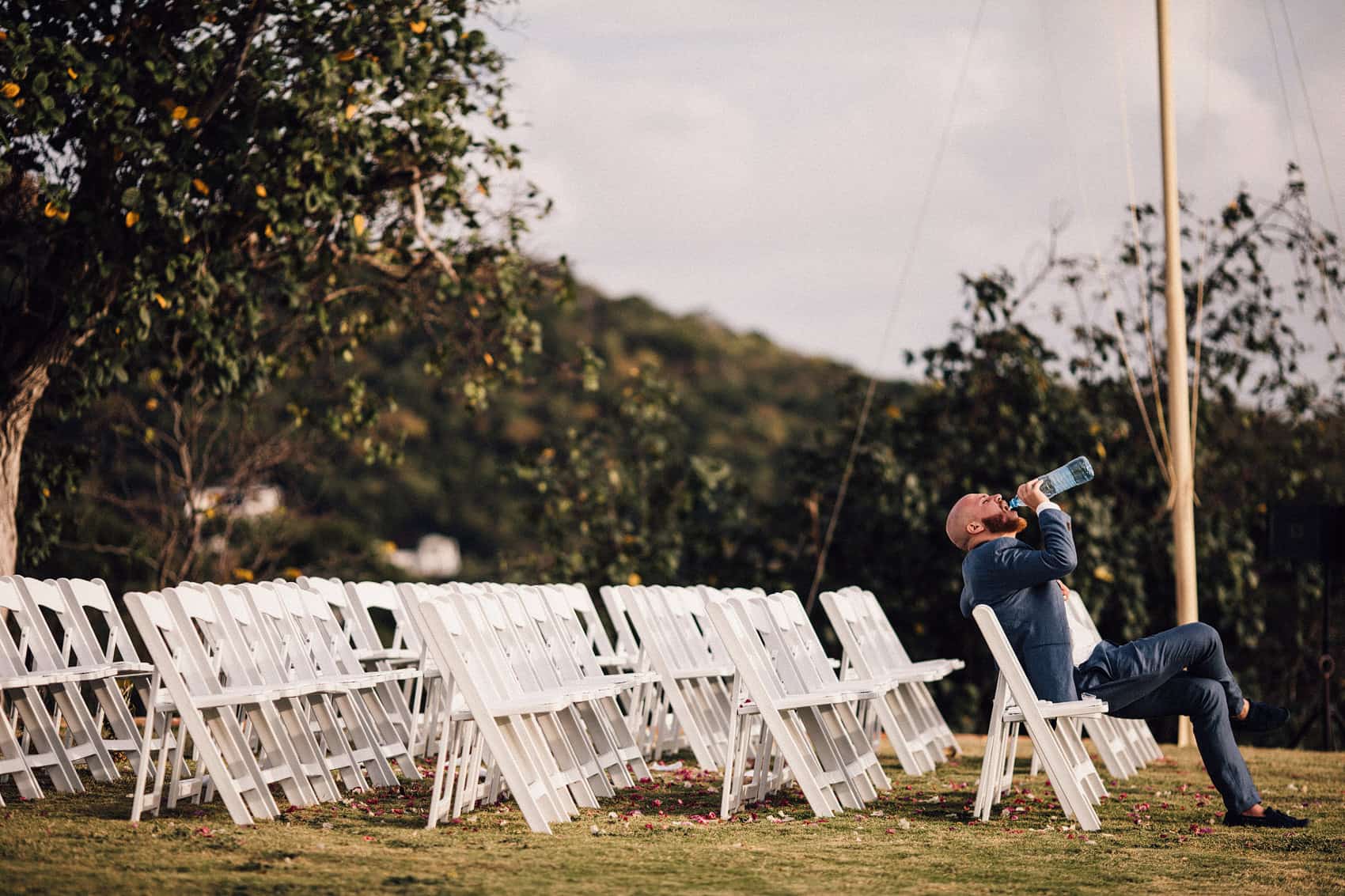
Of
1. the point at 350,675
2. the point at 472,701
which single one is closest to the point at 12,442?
the point at 350,675

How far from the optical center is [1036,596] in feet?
18.1

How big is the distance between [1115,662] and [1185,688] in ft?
0.92

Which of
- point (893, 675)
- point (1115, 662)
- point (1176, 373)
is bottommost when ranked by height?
point (893, 675)

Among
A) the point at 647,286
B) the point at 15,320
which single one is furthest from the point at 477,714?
the point at 647,286

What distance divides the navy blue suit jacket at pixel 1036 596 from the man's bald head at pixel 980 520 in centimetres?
12

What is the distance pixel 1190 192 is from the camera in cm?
1233

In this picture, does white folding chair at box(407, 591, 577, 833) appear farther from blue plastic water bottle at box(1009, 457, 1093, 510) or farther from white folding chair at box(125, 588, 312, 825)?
blue plastic water bottle at box(1009, 457, 1093, 510)

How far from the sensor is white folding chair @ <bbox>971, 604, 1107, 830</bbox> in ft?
16.9

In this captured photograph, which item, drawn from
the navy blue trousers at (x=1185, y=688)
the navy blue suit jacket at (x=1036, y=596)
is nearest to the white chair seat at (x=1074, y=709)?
the navy blue suit jacket at (x=1036, y=596)

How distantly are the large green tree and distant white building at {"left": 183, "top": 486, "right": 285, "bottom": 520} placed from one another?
2814 millimetres

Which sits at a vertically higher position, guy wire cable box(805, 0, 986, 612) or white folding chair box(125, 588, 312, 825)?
guy wire cable box(805, 0, 986, 612)

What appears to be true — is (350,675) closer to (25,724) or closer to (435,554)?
(25,724)

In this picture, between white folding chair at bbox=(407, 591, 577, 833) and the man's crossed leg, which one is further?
the man's crossed leg

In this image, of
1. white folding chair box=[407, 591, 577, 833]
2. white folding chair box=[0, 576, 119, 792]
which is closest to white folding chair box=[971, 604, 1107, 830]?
white folding chair box=[407, 591, 577, 833]
